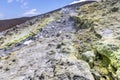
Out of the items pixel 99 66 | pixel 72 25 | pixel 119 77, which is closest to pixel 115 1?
pixel 72 25

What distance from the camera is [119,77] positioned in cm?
494

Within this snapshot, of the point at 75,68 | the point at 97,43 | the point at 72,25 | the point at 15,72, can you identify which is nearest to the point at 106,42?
the point at 97,43

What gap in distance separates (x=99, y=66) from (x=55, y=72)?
3.36 ft

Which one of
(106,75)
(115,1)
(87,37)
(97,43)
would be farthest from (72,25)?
(106,75)

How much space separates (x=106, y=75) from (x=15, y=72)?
2.39 meters

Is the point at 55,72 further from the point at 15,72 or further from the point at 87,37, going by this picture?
the point at 87,37

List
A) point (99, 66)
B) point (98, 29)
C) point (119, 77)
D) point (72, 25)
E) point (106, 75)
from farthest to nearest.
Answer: point (72, 25) < point (98, 29) < point (99, 66) < point (106, 75) < point (119, 77)

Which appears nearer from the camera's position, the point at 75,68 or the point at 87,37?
the point at 75,68

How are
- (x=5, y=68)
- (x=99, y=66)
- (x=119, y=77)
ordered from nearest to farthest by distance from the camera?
(x=119, y=77) < (x=99, y=66) < (x=5, y=68)

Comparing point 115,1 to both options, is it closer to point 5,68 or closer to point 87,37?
point 87,37

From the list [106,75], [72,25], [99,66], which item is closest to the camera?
[106,75]

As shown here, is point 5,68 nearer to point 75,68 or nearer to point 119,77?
point 75,68

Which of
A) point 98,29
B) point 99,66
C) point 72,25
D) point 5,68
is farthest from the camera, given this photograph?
point 72,25

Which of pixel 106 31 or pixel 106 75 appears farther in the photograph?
pixel 106 31
